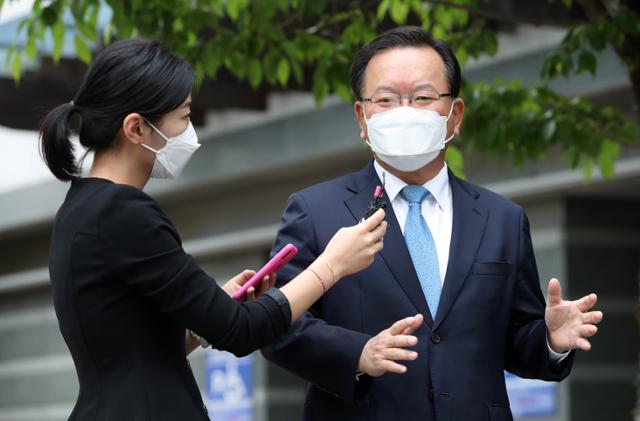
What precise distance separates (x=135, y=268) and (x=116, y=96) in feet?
1.44

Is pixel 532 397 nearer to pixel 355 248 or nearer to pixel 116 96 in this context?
pixel 355 248

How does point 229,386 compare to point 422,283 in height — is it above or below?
below

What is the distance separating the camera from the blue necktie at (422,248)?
13.7 feet

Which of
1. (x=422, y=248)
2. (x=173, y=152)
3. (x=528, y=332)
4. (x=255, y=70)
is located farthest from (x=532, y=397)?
(x=173, y=152)

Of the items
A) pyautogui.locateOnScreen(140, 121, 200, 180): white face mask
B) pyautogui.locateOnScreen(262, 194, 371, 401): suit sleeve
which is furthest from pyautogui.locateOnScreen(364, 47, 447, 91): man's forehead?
pyautogui.locateOnScreen(140, 121, 200, 180): white face mask

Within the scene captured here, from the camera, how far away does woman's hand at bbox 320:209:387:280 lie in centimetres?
372

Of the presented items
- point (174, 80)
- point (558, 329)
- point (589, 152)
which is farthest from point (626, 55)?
point (174, 80)

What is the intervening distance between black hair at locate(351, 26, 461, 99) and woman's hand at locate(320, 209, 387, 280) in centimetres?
74

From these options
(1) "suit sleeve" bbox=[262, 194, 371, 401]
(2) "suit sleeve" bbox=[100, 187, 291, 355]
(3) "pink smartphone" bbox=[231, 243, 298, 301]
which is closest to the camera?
(2) "suit sleeve" bbox=[100, 187, 291, 355]

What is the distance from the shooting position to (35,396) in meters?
17.0

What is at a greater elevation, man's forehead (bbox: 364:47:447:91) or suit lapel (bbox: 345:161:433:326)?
man's forehead (bbox: 364:47:447:91)

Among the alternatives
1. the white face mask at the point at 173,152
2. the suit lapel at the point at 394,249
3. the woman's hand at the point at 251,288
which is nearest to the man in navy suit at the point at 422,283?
the suit lapel at the point at 394,249

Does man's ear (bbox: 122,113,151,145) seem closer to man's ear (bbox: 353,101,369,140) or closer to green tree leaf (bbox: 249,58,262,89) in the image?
man's ear (bbox: 353,101,369,140)

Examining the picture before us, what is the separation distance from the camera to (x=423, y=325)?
4.13m
